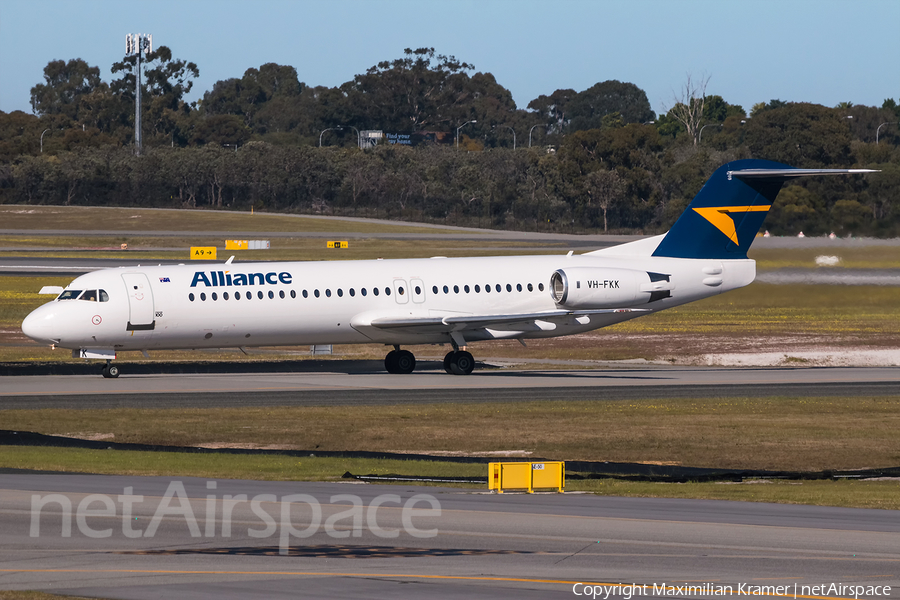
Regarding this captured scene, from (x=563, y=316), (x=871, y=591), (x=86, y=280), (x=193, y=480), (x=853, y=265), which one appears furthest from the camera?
(x=853, y=265)

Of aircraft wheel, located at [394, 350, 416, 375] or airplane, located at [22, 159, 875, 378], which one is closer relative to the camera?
airplane, located at [22, 159, 875, 378]

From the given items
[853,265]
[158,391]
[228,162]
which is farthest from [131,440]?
[228,162]

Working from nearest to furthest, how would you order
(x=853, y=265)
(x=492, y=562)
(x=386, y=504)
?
(x=492, y=562) < (x=386, y=504) < (x=853, y=265)

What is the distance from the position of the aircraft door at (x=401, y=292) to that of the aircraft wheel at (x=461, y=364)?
265 centimetres

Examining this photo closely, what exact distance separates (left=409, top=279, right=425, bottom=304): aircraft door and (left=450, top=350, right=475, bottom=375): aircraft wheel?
7.54 feet

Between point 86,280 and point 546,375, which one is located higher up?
point 86,280

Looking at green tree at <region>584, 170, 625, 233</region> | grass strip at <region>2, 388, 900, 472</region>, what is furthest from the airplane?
green tree at <region>584, 170, 625, 233</region>

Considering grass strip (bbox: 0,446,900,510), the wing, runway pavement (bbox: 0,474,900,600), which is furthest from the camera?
the wing

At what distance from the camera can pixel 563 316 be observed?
40.3m

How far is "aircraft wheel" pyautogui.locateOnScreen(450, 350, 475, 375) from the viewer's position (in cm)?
4062

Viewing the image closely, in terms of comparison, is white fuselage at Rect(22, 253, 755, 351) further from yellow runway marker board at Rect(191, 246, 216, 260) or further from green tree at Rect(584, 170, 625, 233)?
green tree at Rect(584, 170, 625, 233)

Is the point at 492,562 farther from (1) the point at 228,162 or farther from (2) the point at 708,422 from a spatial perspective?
(1) the point at 228,162

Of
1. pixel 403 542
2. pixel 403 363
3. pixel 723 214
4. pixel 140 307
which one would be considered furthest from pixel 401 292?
pixel 403 542

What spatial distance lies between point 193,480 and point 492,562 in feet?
26.4
